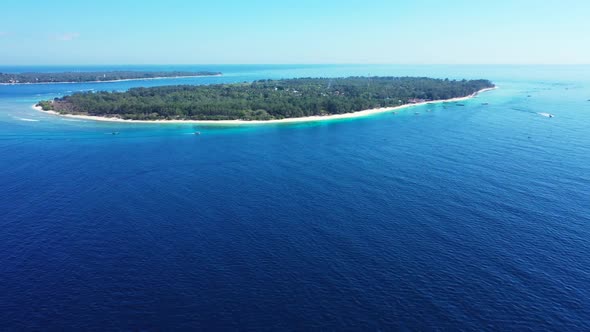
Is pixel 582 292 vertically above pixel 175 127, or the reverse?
pixel 175 127

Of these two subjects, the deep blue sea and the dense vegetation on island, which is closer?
the deep blue sea

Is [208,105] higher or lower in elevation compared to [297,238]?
higher

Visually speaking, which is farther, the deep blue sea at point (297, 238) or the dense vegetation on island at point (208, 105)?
the dense vegetation on island at point (208, 105)

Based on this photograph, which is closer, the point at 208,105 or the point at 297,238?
the point at 297,238

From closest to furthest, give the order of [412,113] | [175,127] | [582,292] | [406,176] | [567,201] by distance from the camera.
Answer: [582,292], [567,201], [406,176], [175,127], [412,113]

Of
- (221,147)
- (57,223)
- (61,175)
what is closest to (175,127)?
(221,147)

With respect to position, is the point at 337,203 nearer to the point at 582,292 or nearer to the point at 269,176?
the point at 269,176

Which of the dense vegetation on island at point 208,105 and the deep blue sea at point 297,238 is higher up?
the dense vegetation on island at point 208,105

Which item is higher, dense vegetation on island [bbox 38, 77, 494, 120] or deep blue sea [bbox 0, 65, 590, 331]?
dense vegetation on island [bbox 38, 77, 494, 120]
